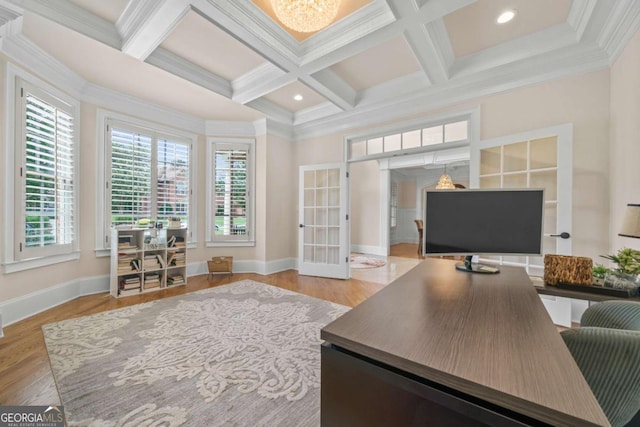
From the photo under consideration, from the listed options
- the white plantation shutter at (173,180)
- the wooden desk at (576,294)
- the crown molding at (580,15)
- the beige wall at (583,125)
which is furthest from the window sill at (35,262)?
the crown molding at (580,15)

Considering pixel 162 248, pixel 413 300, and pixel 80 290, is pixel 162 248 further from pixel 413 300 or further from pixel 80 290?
pixel 413 300

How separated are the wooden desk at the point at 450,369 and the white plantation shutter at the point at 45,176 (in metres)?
3.58

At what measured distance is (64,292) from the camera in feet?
10.3

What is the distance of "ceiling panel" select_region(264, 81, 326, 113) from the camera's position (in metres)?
3.77

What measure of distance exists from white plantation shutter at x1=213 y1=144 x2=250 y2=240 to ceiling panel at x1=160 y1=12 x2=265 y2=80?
5.08 ft

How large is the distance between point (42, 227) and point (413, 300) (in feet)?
12.6

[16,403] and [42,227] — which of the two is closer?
[16,403]

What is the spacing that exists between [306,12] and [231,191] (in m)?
3.41

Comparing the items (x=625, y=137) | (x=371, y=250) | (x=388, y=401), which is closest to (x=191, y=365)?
(x=388, y=401)

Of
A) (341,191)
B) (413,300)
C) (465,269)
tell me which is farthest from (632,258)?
(341,191)

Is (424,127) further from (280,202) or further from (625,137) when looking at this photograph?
(280,202)

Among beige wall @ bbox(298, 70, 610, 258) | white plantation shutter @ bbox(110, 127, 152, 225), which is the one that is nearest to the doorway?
beige wall @ bbox(298, 70, 610, 258)

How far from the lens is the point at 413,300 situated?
1062 mm

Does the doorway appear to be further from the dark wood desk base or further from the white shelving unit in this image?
the dark wood desk base
